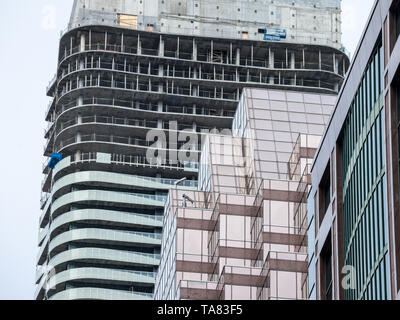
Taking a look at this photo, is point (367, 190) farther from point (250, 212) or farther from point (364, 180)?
point (250, 212)

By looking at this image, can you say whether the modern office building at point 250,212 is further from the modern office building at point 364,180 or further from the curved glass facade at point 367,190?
the curved glass facade at point 367,190

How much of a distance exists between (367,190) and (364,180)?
1004 millimetres

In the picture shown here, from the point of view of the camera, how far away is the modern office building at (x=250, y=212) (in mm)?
102000

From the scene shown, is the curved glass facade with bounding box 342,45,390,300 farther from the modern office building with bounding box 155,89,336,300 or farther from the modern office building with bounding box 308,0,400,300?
the modern office building with bounding box 155,89,336,300

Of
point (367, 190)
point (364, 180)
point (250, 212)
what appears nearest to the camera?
point (367, 190)

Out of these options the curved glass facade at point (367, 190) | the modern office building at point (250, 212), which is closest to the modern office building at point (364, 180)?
the curved glass facade at point (367, 190)

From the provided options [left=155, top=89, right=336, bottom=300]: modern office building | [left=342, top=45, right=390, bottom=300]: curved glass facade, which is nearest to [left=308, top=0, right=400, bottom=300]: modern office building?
[left=342, top=45, right=390, bottom=300]: curved glass facade

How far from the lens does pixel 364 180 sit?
5619cm

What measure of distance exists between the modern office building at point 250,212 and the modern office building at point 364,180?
28140 mm

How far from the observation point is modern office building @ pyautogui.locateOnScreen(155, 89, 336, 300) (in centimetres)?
10200

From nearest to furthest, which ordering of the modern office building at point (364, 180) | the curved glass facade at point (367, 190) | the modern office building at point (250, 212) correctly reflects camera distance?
the modern office building at point (364, 180)
the curved glass facade at point (367, 190)
the modern office building at point (250, 212)

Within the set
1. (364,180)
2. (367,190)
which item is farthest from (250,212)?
(367,190)

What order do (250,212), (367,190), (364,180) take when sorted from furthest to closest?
(250,212) → (364,180) → (367,190)
